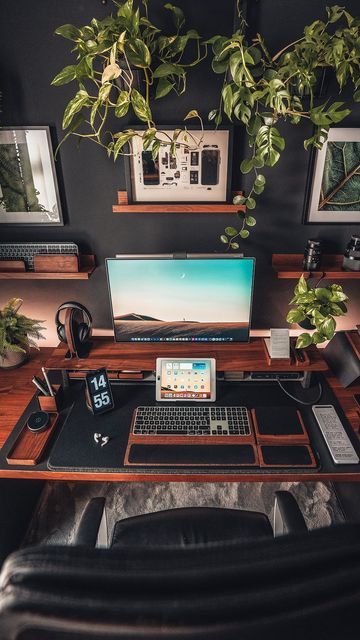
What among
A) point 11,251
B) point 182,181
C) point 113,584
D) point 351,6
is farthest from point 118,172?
point 113,584

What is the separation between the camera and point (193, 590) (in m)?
0.61

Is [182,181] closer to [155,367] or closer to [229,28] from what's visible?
[229,28]

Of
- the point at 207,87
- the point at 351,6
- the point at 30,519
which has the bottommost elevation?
the point at 30,519

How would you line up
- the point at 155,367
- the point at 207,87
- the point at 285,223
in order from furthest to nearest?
the point at 285,223 → the point at 155,367 → the point at 207,87

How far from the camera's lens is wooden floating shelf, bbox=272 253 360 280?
1995mm

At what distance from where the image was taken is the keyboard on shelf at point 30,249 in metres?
2.04

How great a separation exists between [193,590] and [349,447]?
1205 mm

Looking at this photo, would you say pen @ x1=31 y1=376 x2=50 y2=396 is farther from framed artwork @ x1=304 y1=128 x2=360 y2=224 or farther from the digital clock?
framed artwork @ x1=304 y1=128 x2=360 y2=224

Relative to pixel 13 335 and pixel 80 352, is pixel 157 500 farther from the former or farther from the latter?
pixel 13 335

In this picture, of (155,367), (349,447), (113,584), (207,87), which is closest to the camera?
(113,584)

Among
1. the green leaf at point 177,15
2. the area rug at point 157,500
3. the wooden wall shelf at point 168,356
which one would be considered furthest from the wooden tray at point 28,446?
the green leaf at point 177,15

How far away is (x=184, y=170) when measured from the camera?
6.26ft

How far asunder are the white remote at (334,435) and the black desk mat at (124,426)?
0.03 metres

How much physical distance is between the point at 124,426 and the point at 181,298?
606 mm
